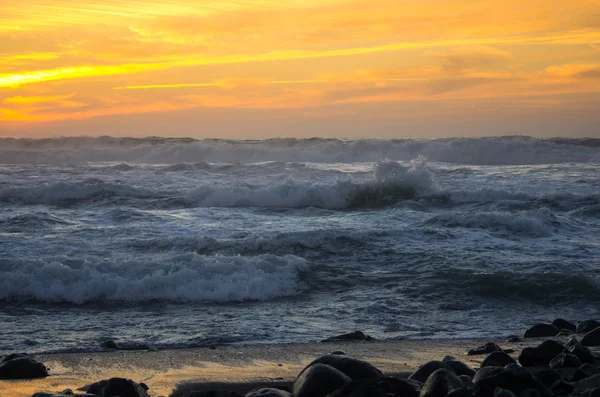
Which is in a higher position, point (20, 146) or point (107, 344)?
point (20, 146)

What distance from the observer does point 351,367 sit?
4.77 m

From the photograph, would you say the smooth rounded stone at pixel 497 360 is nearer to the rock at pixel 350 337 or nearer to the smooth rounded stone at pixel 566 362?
the smooth rounded stone at pixel 566 362

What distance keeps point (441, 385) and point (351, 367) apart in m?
0.70

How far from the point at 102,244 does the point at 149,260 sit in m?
2.22

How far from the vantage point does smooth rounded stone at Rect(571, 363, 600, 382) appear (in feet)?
15.9

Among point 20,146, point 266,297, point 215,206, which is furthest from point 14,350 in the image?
point 20,146

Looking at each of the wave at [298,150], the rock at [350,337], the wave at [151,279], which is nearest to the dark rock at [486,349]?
the rock at [350,337]

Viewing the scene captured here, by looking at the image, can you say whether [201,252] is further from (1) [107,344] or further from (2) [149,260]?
(1) [107,344]

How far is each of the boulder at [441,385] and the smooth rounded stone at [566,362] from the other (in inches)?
53.8

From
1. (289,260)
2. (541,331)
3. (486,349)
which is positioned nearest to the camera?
(486,349)

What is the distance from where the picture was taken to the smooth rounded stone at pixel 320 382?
4406mm

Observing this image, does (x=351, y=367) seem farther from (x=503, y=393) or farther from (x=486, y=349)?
(x=486, y=349)

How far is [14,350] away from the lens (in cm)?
660

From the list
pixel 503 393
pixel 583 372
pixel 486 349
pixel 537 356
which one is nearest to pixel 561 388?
pixel 583 372
